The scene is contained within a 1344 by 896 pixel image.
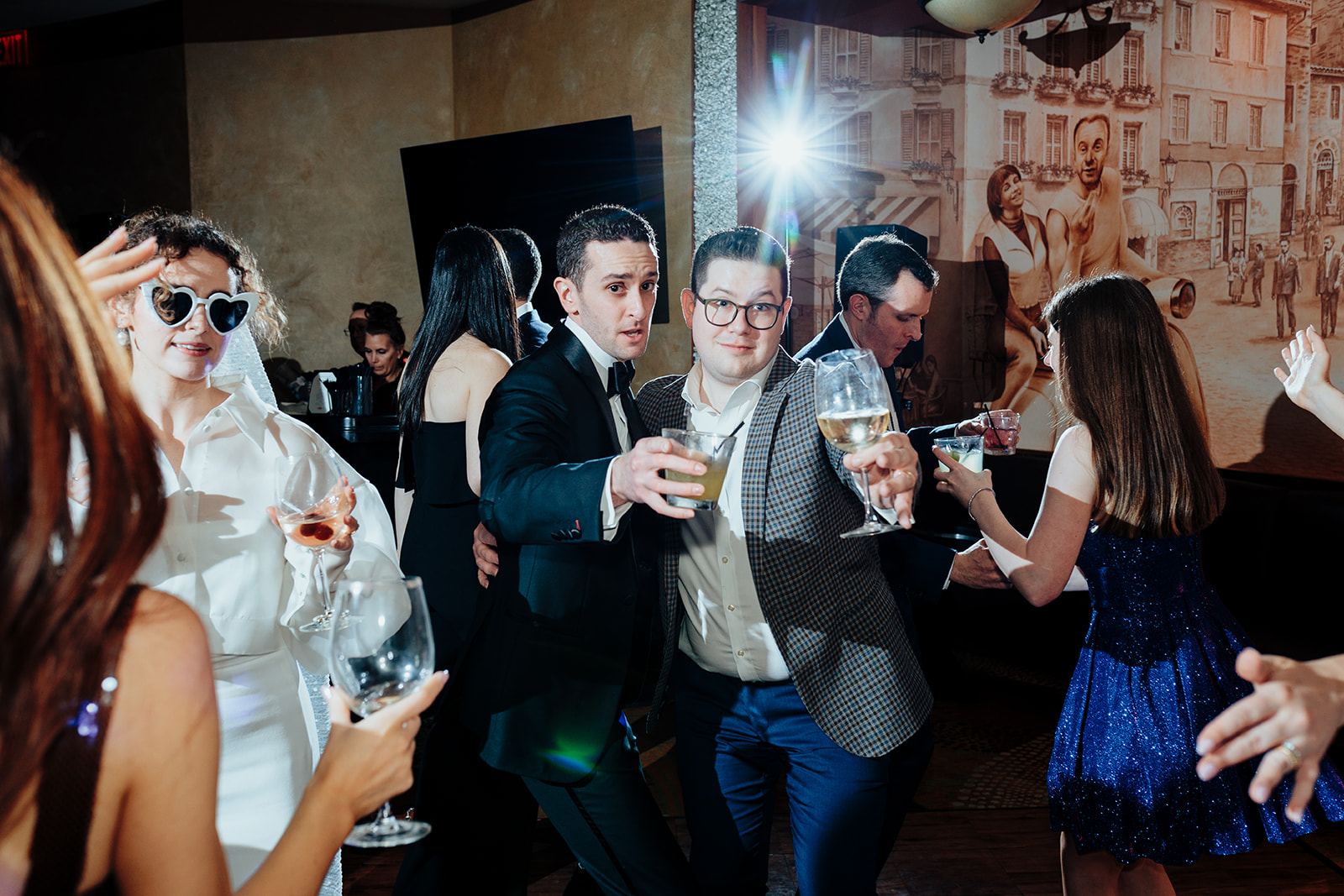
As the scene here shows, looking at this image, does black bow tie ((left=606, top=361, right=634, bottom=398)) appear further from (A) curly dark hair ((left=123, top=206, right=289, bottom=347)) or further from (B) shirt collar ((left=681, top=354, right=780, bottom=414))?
(A) curly dark hair ((left=123, top=206, right=289, bottom=347))

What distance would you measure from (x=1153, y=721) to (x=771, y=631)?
820 mm

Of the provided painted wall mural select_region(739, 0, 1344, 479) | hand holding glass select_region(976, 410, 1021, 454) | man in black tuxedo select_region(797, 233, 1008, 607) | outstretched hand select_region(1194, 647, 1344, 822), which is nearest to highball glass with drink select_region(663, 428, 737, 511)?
outstretched hand select_region(1194, 647, 1344, 822)

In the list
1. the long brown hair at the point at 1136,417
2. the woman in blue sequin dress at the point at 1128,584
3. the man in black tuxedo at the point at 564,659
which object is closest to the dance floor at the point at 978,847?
the woman in blue sequin dress at the point at 1128,584

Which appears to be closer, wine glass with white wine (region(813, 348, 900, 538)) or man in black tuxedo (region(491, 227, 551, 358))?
wine glass with white wine (region(813, 348, 900, 538))

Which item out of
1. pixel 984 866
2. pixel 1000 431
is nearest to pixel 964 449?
pixel 1000 431

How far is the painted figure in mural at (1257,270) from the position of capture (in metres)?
5.09

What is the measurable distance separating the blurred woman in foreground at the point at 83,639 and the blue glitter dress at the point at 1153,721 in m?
1.70

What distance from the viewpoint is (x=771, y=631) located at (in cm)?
180

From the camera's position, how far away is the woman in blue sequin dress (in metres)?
1.92

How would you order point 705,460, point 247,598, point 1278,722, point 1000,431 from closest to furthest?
point 1278,722 < point 705,460 < point 247,598 < point 1000,431

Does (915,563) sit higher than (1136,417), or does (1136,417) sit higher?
(1136,417)

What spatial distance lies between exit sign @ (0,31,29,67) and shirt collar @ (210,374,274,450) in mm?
7696

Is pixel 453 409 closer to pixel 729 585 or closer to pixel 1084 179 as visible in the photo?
pixel 729 585

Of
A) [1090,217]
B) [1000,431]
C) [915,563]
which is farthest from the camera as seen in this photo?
[1090,217]
